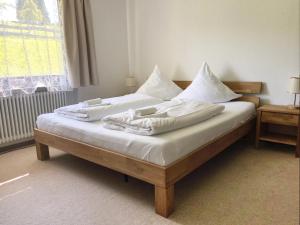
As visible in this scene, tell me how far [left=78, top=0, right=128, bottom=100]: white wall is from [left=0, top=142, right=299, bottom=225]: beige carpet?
1.66 m

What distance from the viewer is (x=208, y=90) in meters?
3.13

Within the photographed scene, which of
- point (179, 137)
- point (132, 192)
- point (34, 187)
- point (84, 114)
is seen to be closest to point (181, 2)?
point (84, 114)

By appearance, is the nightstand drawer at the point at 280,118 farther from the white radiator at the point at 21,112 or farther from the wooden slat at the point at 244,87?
the white radiator at the point at 21,112

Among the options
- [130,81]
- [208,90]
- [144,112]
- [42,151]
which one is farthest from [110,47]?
[144,112]

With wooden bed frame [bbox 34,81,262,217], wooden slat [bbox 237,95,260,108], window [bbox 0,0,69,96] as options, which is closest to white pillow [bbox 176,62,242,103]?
wooden slat [bbox 237,95,260,108]

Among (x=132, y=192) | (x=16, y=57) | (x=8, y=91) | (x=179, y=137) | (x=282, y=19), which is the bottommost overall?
(x=132, y=192)

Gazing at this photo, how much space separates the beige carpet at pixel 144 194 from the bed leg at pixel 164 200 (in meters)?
0.04

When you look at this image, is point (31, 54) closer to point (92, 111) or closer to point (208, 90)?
point (92, 111)

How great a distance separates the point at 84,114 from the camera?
93.3 inches

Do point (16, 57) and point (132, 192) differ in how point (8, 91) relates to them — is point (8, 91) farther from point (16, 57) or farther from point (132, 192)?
point (132, 192)

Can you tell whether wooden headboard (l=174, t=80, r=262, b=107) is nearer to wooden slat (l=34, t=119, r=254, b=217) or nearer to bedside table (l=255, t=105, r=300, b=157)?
bedside table (l=255, t=105, r=300, b=157)

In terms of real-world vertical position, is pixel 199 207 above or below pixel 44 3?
below

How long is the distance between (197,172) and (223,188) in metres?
0.36

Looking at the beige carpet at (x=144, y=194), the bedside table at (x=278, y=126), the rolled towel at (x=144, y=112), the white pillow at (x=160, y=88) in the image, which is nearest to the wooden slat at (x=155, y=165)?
the beige carpet at (x=144, y=194)
